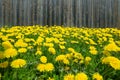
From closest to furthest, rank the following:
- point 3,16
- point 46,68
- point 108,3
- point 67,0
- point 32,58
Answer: point 46,68 → point 32,58 → point 3,16 → point 67,0 → point 108,3

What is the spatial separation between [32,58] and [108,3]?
26.4 ft

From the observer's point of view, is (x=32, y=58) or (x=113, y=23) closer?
(x=32, y=58)

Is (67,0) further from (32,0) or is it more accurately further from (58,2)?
(32,0)

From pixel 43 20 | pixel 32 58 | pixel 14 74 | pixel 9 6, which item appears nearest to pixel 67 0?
pixel 43 20

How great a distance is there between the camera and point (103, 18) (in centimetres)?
1110

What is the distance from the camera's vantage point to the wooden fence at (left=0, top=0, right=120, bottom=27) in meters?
9.70

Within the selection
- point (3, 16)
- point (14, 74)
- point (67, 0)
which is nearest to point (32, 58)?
point (14, 74)

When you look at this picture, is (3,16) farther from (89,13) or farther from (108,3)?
(108,3)

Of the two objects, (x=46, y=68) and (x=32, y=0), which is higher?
(x=32, y=0)

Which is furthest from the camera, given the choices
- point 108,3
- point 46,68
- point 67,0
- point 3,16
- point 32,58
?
point 108,3

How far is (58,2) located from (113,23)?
86.6 inches

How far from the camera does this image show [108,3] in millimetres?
11062

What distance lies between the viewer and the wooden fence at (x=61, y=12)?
9703 millimetres

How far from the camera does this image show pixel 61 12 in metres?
10.2
